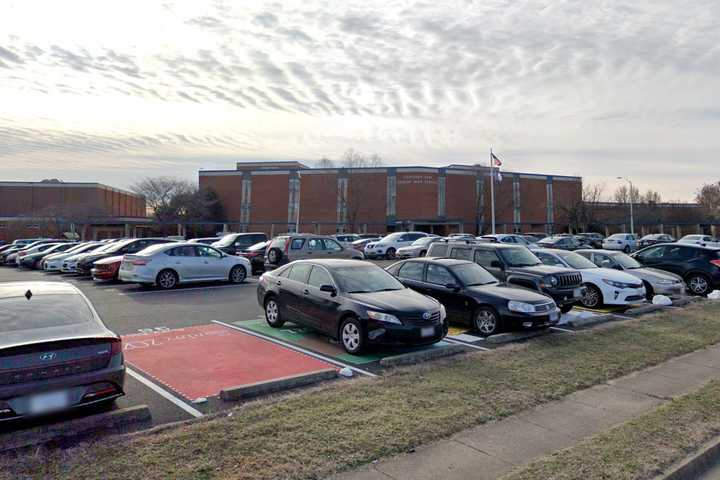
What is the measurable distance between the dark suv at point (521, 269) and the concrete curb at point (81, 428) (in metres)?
8.68

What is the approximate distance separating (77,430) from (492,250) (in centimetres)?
976

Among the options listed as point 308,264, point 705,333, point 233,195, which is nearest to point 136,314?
point 308,264

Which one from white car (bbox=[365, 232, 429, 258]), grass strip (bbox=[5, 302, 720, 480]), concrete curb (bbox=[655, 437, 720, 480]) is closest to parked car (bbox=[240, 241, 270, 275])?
white car (bbox=[365, 232, 429, 258])

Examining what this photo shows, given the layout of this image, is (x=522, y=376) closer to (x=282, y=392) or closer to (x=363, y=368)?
(x=363, y=368)

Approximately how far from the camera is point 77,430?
15.3 ft

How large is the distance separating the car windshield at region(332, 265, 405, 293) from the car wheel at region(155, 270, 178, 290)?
9.43m

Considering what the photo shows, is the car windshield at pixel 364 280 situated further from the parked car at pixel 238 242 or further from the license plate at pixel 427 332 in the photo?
the parked car at pixel 238 242

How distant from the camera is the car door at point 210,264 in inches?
678

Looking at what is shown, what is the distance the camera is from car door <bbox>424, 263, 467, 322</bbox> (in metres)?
9.91

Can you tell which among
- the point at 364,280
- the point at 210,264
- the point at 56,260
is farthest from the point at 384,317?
the point at 56,260

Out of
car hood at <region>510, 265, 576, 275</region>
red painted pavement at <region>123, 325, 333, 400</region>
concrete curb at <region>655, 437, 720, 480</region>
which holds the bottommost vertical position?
concrete curb at <region>655, 437, 720, 480</region>

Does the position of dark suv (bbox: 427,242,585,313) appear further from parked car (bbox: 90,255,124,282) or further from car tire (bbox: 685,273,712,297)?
parked car (bbox: 90,255,124,282)

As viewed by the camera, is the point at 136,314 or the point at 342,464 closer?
the point at 342,464

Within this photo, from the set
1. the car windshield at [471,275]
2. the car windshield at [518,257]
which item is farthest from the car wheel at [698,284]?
the car windshield at [471,275]
